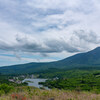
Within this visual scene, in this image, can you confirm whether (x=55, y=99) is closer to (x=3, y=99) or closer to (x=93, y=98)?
(x=93, y=98)

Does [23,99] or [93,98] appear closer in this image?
[23,99]

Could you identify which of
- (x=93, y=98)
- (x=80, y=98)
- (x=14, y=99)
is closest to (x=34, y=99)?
(x=14, y=99)

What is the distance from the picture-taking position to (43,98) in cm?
943

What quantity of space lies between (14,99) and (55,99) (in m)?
2.76

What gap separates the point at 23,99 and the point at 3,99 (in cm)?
128

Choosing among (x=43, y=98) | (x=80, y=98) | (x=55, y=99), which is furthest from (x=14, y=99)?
(x=80, y=98)

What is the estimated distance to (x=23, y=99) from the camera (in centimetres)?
875

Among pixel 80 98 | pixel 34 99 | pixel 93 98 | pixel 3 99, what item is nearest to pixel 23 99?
pixel 34 99

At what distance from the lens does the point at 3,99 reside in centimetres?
866

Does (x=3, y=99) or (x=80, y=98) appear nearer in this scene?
(x=3, y=99)

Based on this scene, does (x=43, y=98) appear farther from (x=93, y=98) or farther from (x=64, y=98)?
(x=93, y=98)

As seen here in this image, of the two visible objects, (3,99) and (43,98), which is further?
(43,98)

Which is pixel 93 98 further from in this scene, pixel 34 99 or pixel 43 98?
pixel 34 99

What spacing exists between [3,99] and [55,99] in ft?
11.1
